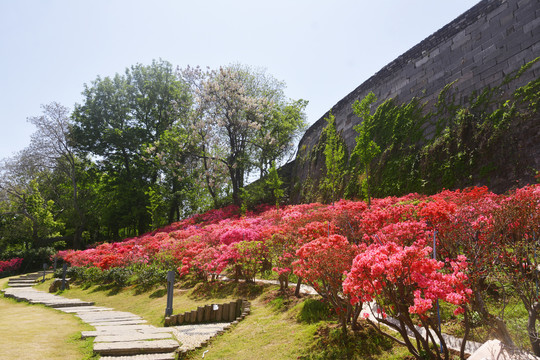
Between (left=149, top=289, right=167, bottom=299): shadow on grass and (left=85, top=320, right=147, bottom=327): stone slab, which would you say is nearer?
(left=85, top=320, right=147, bottom=327): stone slab

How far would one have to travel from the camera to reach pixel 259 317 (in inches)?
267

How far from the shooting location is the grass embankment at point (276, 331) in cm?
445

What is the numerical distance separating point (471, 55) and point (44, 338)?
1480cm

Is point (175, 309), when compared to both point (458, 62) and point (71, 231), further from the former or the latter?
point (71, 231)

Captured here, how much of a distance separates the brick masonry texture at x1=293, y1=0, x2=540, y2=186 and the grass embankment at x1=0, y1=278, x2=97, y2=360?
12928 millimetres

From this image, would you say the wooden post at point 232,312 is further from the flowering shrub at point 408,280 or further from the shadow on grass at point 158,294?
the flowering shrub at point 408,280

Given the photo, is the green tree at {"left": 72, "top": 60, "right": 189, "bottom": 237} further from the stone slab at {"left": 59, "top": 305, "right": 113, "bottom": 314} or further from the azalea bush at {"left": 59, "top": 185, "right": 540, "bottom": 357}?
the azalea bush at {"left": 59, "top": 185, "right": 540, "bottom": 357}

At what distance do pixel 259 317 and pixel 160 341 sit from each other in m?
2.15

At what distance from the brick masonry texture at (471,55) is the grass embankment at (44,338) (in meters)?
12.9

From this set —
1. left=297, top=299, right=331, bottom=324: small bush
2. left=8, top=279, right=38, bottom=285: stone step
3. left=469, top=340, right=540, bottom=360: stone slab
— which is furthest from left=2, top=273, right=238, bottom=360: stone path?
left=8, top=279, right=38, bottom=285: stone step

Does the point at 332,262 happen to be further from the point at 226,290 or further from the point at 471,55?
the point at 471,55

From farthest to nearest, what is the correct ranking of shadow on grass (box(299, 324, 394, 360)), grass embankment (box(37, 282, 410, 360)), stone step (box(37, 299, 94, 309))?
stone step (box(37, 299, 94, 309)), grass embankment (box(37, 282, 410, 360)), shadow on grass (box(299, 324, 394, 360))

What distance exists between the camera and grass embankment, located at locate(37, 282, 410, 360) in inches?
175

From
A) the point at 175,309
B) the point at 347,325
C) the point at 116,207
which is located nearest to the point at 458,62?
the point at 347,325
